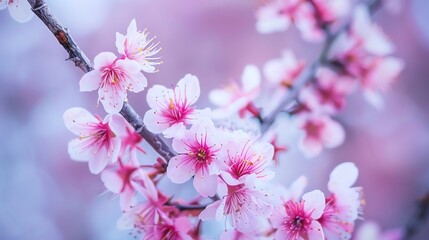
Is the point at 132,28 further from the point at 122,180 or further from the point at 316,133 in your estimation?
the point at 316,133

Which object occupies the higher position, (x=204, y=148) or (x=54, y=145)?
(x=54, y=145)

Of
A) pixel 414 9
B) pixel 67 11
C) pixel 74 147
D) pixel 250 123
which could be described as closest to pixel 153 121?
pixel 74 147

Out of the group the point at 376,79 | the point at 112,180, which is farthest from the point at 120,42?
the point at 376,79

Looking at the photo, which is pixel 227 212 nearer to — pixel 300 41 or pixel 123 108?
pixel 123 108

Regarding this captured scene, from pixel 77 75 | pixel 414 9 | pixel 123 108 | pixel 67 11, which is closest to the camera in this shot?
pixel 123 108

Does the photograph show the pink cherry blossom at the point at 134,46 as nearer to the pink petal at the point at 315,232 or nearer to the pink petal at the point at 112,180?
the pink petal at the point at 112,180

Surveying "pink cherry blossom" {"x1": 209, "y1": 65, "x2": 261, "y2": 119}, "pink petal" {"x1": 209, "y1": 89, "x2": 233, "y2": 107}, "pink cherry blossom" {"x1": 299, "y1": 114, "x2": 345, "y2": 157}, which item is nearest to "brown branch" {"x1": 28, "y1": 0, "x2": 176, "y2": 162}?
"pink cherry blossom" {"x1": 209, "y1": 65, "x2": 261, "y2": 119}

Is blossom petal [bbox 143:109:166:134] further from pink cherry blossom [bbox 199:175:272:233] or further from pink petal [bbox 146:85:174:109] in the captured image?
pink cherry blossom [bbox 199:175:272:233]

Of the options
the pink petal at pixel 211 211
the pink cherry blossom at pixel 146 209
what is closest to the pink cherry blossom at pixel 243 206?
the pink petal at pixel 211 211
